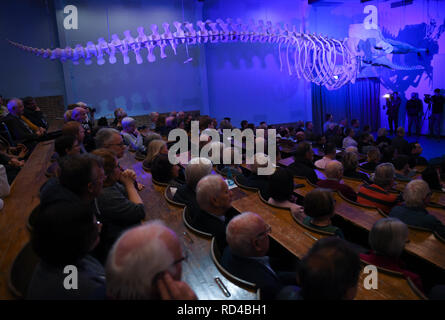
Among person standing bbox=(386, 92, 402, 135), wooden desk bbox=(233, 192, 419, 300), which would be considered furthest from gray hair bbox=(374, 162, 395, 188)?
person standing bbox=(386, 92, 402, 135)

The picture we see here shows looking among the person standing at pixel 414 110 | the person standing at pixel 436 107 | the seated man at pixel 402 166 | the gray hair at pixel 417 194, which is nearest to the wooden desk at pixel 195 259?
the gray hair at pixel 417 194

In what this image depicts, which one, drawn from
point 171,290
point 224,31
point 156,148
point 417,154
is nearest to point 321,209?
point 171,290

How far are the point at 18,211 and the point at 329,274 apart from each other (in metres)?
2.63

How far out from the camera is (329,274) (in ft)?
4.30

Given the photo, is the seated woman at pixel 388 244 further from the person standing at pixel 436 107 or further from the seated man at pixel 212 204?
the person standing at pixel 436 107

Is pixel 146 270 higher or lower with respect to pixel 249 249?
higher

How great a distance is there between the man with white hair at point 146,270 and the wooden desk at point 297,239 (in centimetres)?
108

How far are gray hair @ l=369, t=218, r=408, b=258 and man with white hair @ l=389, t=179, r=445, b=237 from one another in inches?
32.8

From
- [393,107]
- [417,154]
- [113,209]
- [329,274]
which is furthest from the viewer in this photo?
[393,107]

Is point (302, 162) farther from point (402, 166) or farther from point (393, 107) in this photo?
point (393, 107)

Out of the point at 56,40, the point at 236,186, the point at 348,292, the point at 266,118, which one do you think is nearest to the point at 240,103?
the point at 266,118

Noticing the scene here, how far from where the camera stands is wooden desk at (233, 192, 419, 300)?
1.75 meters

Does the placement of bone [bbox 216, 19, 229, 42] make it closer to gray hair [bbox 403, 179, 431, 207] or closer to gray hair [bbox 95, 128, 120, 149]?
gray hair [bbox 95, 128, 120, 149]
